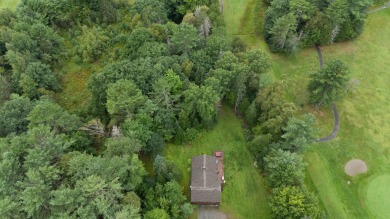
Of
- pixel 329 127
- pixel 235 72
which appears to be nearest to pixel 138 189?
pixel 235 72

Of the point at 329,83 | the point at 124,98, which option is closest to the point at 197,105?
the point at 124,98

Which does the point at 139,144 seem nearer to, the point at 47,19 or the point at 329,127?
the point at 329,127

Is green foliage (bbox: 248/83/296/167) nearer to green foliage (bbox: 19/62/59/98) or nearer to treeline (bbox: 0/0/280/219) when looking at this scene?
treeline (bbox: 0/0/280/219)

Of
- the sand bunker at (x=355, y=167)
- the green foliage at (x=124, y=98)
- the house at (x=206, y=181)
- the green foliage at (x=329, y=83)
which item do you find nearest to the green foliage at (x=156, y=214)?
the house at (x=206, y=181)

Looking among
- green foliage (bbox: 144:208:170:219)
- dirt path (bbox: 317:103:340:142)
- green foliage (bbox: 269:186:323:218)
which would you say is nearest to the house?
green foliage (bbox: 144:208:170:219)

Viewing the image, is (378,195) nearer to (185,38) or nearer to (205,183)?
(205,183)
